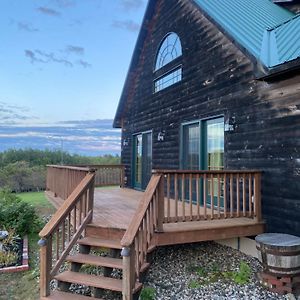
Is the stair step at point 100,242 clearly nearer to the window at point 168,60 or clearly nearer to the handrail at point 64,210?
the handrail at point 64,210

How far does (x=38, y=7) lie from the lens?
15477 millimetres

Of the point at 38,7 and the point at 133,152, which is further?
the point at 38,7

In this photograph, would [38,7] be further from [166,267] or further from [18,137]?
[166,267]

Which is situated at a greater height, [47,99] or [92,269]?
[47,99]

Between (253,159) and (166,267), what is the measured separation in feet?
7.91

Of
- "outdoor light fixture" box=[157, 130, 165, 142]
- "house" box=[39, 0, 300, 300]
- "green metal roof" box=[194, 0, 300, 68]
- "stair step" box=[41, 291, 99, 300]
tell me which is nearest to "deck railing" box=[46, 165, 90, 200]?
"house" box=[39, 0, 300, 300]

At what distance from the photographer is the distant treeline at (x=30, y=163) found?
19.6m

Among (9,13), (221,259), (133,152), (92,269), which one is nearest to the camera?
(92,269)

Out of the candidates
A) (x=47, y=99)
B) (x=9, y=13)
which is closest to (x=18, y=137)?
(x=47, y=99)

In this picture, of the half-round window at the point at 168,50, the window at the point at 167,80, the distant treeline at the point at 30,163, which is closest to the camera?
the window at the point at 167,80

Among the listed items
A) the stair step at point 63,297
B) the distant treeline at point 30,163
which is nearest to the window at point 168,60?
the stair step at point 63,297

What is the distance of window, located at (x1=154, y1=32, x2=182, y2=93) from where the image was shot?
27.8 feet

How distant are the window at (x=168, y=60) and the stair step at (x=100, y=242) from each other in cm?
509

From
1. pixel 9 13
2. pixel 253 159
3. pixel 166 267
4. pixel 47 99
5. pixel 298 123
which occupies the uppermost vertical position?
pixel 9 13
